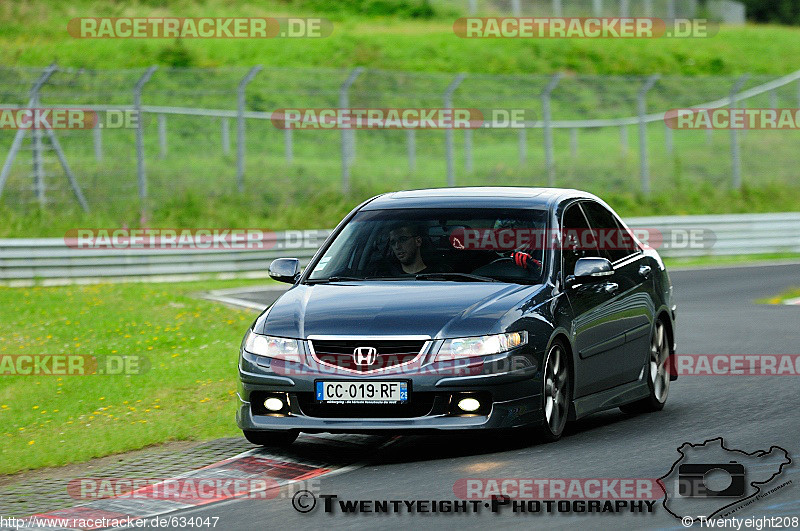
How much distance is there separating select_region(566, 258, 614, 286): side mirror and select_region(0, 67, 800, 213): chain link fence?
15.9m

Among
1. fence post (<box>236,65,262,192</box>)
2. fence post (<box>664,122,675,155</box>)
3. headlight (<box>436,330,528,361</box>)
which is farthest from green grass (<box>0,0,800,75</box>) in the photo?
headlight (<box>436,330,528,361</box>)

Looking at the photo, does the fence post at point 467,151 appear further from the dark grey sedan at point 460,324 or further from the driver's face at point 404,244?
the driver's face at point 404,244

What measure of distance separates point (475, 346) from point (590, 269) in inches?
50.2

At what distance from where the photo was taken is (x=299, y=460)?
9.06 m

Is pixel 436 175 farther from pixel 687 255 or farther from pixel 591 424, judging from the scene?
pixel 591 424

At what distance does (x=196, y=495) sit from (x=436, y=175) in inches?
924

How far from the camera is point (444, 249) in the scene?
32.2 feet

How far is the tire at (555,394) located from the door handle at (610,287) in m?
0.87

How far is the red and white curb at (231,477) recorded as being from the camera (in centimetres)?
764

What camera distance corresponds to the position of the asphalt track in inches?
283

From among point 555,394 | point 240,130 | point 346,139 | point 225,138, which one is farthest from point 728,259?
point 555,394

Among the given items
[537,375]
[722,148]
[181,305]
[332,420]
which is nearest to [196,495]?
[332,420]

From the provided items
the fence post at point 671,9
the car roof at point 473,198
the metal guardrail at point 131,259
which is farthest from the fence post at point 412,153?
the fence post at point 671,9

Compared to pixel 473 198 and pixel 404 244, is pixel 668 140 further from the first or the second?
pixel 404 244
